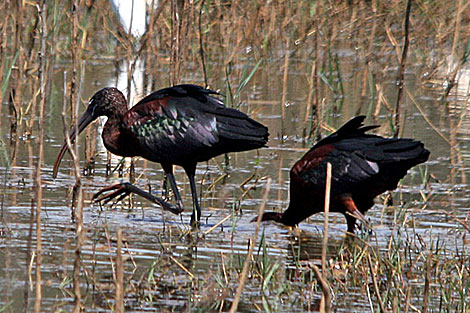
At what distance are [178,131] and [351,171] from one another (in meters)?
1.15

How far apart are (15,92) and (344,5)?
410 cm

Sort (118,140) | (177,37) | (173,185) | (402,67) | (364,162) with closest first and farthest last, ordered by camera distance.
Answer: (364,162), (173,185), (118,140), (177,37), (402,67)

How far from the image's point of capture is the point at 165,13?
11.4 metres

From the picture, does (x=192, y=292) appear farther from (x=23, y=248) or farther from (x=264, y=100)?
(x=264, y=100)

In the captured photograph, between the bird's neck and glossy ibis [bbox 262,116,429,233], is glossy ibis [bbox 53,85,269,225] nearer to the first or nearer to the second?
the bird's neck

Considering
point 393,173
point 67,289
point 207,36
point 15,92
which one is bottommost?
point 67,289

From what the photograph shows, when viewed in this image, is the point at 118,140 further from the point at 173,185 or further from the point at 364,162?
the point at 364,162

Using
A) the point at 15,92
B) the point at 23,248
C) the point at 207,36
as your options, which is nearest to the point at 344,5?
the point at 207,36

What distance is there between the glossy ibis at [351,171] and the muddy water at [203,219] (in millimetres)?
169

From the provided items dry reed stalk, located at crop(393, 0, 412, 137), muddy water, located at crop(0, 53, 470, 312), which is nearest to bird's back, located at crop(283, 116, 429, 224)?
muddy water, located at crop(0, 53, 470, 312)

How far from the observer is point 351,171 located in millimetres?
5770

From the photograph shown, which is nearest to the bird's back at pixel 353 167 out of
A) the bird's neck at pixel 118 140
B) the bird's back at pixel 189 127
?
the bird's back at pixel 189 127

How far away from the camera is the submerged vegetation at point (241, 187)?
4371 mm

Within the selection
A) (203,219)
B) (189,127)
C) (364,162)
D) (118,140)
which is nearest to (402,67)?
(364,162)
